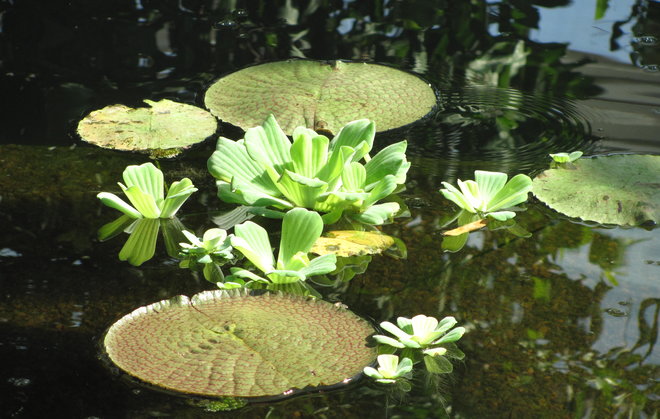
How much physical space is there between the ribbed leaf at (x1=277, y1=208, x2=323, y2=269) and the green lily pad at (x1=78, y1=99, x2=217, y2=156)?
0.62m

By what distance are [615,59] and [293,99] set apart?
1163 millimetres

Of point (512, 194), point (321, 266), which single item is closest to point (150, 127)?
point (321, 266)

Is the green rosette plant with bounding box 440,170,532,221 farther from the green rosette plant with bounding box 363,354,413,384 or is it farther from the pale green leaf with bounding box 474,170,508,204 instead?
the green rosette plant with bounding box 363,354,413,384

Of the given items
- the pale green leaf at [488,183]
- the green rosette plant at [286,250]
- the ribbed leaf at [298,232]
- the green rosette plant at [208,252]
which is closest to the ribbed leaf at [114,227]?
the green rosette plant at [208,252]

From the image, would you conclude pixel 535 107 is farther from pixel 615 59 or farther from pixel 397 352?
pixel 397 352

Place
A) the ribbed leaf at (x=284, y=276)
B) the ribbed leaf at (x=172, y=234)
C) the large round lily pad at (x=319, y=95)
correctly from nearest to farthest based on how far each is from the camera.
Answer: the ribbed leaf at (x=284, y=276)
the ribbed leaf at (x=172, y=234)
the large round lily pad at (x=319, y=95)

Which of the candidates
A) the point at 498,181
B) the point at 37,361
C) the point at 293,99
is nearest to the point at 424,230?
the point at 498,181

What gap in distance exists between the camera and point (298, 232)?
5.51 feet

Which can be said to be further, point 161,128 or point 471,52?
point 471,52

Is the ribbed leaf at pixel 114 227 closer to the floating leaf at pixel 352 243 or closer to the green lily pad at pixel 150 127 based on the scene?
the green lily pad at pixel 150 127

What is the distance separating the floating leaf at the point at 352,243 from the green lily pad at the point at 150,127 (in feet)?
1.94

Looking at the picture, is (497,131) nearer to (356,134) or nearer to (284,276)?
(356,134)

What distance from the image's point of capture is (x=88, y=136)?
2207 millimetres

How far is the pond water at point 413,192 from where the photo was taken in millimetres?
1365
